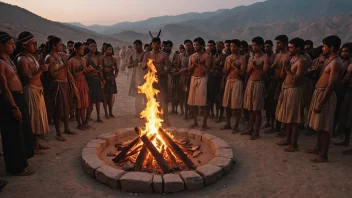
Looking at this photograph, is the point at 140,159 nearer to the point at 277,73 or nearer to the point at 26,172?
the point at 26,172

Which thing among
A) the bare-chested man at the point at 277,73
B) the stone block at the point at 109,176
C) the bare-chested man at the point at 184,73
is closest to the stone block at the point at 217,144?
the bare-chested man at the point at 277,73

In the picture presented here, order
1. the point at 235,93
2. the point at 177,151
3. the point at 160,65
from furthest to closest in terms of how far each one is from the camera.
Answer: the point at 160,65 → the point at 235,93 → the point at 177,151

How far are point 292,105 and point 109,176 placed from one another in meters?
4.17

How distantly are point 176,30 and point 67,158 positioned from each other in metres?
106

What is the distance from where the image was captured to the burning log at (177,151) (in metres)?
4.90

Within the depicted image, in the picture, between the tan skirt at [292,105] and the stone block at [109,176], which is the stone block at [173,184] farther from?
the tan skirt at [292,105]

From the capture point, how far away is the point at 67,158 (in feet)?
18.0

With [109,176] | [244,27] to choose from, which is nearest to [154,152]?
[109,176]

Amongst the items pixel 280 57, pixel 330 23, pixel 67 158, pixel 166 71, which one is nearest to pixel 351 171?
pixel 280 57

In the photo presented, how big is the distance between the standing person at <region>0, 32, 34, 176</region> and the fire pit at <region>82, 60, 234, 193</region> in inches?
44.0

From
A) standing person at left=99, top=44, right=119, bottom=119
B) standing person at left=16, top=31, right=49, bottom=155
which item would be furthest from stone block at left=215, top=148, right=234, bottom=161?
standing person at left=99, top=44, right=119, bottom=119

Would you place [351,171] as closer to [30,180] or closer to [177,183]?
[177,183]

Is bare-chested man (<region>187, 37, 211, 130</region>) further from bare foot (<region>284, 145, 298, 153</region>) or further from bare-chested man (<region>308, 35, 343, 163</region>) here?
bare-chested man (<region>308, 35, 343, 163</region>)

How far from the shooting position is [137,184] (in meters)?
4.17
